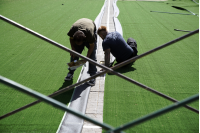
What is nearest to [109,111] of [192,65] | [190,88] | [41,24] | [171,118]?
[171,118]

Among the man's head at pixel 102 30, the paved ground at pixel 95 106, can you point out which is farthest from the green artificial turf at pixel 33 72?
the man's head at pixel 102 30

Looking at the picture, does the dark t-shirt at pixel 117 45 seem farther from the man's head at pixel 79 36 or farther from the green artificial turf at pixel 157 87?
the man's head at pixel 79 36

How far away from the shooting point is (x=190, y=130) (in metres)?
2.42

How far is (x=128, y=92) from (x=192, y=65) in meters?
2.04

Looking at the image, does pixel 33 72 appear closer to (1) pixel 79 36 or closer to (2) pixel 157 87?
(1) pixel 79 36

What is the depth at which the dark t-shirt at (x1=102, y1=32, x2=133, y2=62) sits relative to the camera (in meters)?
3.51

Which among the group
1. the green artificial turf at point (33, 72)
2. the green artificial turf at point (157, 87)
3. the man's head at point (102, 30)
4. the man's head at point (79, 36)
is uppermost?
the man's head at point (79, 36)

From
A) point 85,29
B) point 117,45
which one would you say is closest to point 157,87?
point 117,45

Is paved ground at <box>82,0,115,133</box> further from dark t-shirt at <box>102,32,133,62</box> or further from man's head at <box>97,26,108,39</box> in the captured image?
man's head at <box>97,26,108,39</box>

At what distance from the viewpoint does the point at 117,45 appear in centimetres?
366

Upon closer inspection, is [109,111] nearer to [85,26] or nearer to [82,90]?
[82,90]

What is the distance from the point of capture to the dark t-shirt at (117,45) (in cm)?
351

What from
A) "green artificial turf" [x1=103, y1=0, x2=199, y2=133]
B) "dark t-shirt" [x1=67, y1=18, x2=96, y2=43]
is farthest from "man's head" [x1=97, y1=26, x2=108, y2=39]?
"green artificial turf" [x1=103, y1=0, x2=199, y2=133]

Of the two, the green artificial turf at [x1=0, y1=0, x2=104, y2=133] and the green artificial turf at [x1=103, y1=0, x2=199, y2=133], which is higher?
the green artificial turf at [x1=0, y1=0, x2=104, y2=133]
